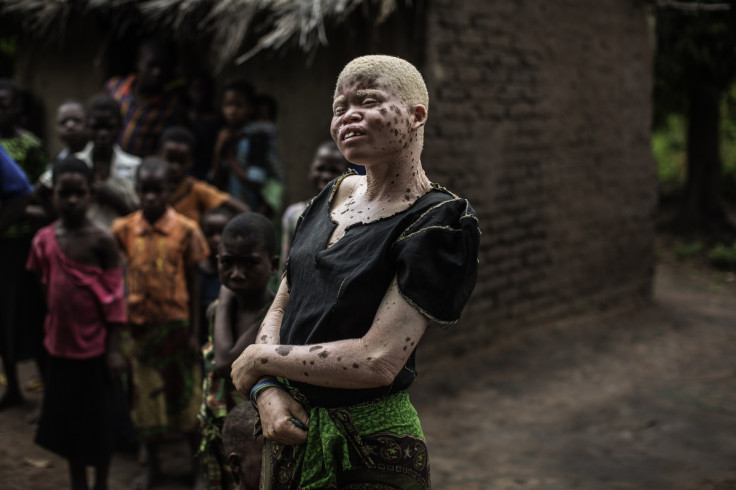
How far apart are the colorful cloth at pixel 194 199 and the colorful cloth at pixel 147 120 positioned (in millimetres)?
1097

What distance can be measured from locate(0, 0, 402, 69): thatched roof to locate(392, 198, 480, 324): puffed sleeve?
340cm

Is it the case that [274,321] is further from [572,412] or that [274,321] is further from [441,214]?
[572,412]

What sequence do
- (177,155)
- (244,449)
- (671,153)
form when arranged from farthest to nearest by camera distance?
(671,153), (177,155), (244,449)

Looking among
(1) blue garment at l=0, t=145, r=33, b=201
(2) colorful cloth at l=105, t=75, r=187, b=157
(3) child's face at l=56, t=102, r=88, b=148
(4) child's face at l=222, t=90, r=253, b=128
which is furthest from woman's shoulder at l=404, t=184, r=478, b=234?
(2) colorful cloth at l=105, t=75, r=187, b=157

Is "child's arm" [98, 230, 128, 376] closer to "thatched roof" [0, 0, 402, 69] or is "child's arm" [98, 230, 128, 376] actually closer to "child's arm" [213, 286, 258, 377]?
"child's arm" [213, 286, 258, 377]

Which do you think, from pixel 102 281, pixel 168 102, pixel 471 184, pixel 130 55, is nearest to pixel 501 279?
pixel 471 184

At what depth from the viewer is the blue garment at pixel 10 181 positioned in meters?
Answer: 4.21

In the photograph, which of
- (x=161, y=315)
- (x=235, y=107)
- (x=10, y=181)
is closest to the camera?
(x=161, y=315)

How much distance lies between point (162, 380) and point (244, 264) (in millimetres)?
1439

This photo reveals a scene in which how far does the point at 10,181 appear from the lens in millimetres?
4246

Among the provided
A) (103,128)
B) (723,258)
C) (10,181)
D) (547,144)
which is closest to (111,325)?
(10,181)

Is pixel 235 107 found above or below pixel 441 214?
above

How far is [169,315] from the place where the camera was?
3.94 meters

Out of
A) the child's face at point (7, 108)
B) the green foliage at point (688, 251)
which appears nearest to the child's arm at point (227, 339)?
the child's face at point (7, 108)
